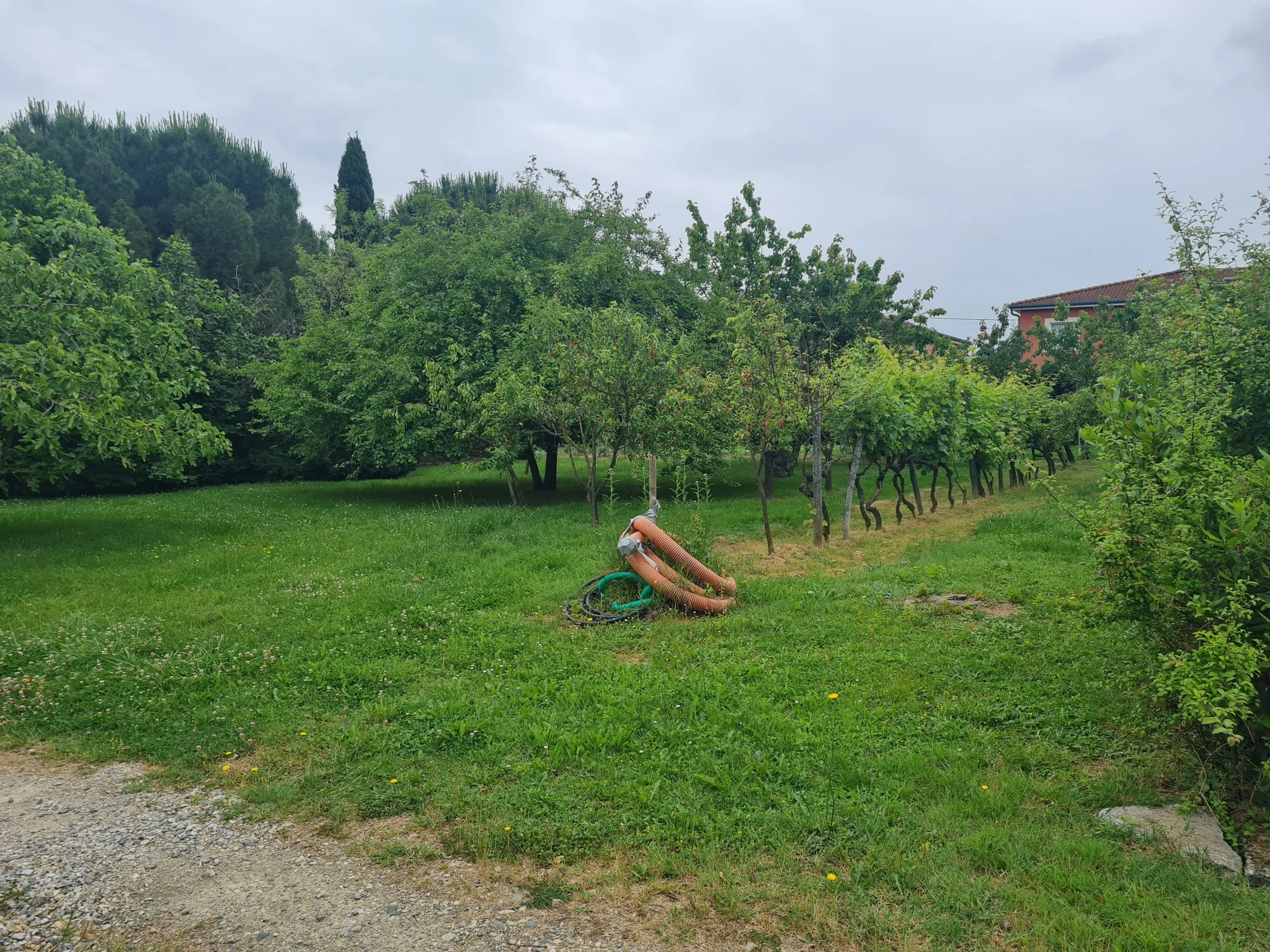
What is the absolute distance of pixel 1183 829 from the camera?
3.79 m

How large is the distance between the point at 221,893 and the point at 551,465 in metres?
15.6

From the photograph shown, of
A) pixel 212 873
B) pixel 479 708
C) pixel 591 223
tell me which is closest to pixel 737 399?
pixel 479 708

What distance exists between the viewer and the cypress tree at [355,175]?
3975cm

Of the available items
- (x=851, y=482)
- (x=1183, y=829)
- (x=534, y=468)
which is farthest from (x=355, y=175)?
(x=1183, y=829)

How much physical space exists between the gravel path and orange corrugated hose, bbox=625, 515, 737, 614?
4165 mm

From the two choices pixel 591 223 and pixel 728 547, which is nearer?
pixel 728 547

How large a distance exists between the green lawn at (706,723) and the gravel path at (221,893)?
0.35 metres

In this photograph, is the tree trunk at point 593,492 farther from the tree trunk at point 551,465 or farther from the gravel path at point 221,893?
the gravel path at point 221,893

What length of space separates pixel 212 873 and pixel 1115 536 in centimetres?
503

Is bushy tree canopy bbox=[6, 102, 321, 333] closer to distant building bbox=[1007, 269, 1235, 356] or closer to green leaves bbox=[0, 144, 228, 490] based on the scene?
green leaves bbox=[0, 144, 228, 490]

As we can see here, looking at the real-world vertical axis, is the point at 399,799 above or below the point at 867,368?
below

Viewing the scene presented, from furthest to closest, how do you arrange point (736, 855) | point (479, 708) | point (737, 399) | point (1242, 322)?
point (737, 399) < point (1242, 322) < point (479, 708) < point (736, 855)

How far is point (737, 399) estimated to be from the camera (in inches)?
444

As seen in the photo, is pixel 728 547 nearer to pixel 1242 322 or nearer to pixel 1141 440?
pixel 1242 322
